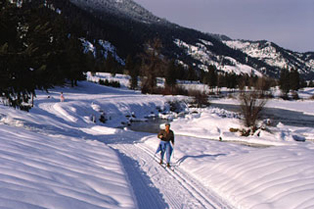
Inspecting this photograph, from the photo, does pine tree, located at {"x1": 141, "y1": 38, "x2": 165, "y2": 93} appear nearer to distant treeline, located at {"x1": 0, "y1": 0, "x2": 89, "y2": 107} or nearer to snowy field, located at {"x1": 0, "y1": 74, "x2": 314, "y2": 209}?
distant treeline, located at {"x1": 0, "y1": 0, "x2": 89, "y2": 107}

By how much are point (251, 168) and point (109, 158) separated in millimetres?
5213

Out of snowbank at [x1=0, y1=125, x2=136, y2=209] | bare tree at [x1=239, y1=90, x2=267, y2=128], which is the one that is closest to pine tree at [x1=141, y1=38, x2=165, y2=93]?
bare tree at [x1=239, y1=90, x2=267, y2=128]

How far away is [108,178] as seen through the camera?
684cm

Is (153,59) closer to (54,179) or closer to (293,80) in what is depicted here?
(54,179)

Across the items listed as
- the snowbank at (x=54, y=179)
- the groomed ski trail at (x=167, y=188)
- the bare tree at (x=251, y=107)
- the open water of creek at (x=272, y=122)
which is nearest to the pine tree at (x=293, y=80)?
the open water of creek at (x=272, y=122)

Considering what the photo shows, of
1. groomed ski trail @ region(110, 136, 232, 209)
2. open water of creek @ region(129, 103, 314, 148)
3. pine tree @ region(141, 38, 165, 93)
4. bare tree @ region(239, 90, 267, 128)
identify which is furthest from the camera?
pine tree @ region(141, 38, 165, 93)

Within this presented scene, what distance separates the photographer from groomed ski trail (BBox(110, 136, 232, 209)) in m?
6.34

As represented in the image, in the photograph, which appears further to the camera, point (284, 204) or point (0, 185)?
point (284, 204)

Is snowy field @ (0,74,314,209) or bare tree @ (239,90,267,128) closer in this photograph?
snowy field @ (0,74,314,209)

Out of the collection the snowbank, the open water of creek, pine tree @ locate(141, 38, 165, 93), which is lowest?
the open water of creek

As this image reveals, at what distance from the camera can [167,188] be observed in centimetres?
736

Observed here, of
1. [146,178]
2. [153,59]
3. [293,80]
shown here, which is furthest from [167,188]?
[293,80]

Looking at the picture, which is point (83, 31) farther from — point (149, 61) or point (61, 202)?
point (61, 202)

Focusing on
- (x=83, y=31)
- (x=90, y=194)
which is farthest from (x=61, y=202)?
(x=83, y=31)
